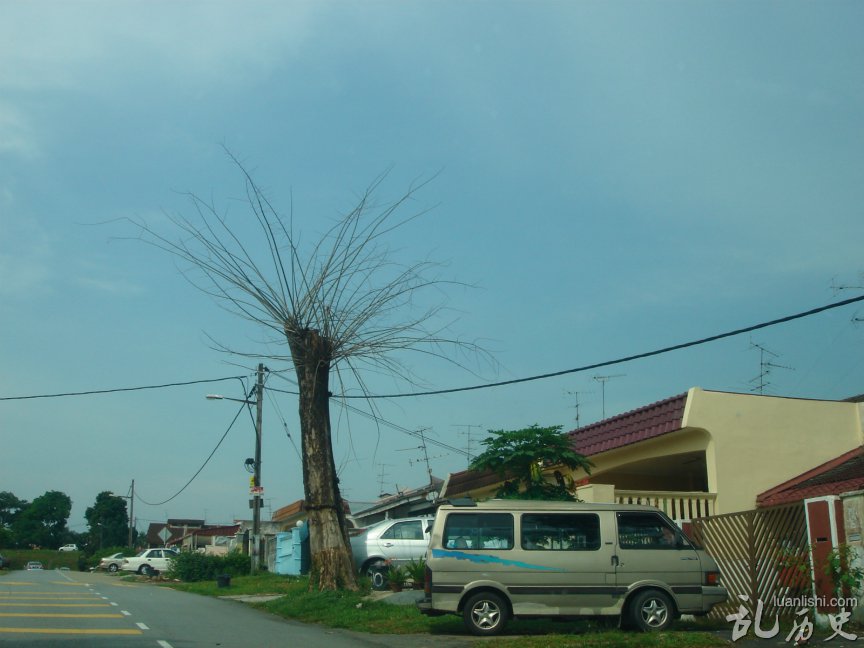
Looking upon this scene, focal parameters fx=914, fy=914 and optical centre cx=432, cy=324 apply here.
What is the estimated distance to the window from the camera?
22516 mm

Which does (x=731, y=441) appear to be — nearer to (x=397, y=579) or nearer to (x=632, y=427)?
(x=632, y=427)

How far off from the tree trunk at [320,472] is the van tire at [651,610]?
7099mm

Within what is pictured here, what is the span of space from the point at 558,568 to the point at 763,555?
3247 mm

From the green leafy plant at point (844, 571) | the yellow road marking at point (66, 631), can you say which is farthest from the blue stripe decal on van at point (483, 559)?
the yellow road marking at point (66, 631)

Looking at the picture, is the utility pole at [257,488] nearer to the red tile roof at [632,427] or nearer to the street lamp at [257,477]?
the street lamp at [257,477]

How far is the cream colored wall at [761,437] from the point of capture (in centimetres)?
1764

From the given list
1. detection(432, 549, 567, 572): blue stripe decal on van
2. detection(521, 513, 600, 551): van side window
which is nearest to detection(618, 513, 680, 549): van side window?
detection(521, 513, 600, 551): van side window

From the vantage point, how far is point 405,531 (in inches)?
890

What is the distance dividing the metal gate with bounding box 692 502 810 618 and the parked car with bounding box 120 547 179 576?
3714 cm

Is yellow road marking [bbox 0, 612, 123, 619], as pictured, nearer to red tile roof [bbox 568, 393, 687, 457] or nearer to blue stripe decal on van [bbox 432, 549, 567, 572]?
blue stripe decal on van [bbox 432, 549, 567, 572]

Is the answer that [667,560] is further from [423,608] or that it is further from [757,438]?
[757,438]

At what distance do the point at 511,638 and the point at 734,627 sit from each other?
3101 millimetres

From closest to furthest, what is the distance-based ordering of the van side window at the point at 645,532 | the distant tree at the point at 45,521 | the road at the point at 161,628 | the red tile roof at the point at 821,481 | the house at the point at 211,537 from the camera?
the road at the point at 161,628
the van side window at the point at 645,532
the red tile roof at the point at 821,481
the house at the point at 211,537
the distant tree at the point at 45,521

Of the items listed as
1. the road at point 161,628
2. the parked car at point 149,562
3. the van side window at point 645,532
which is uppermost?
the van side window at point 645,532
